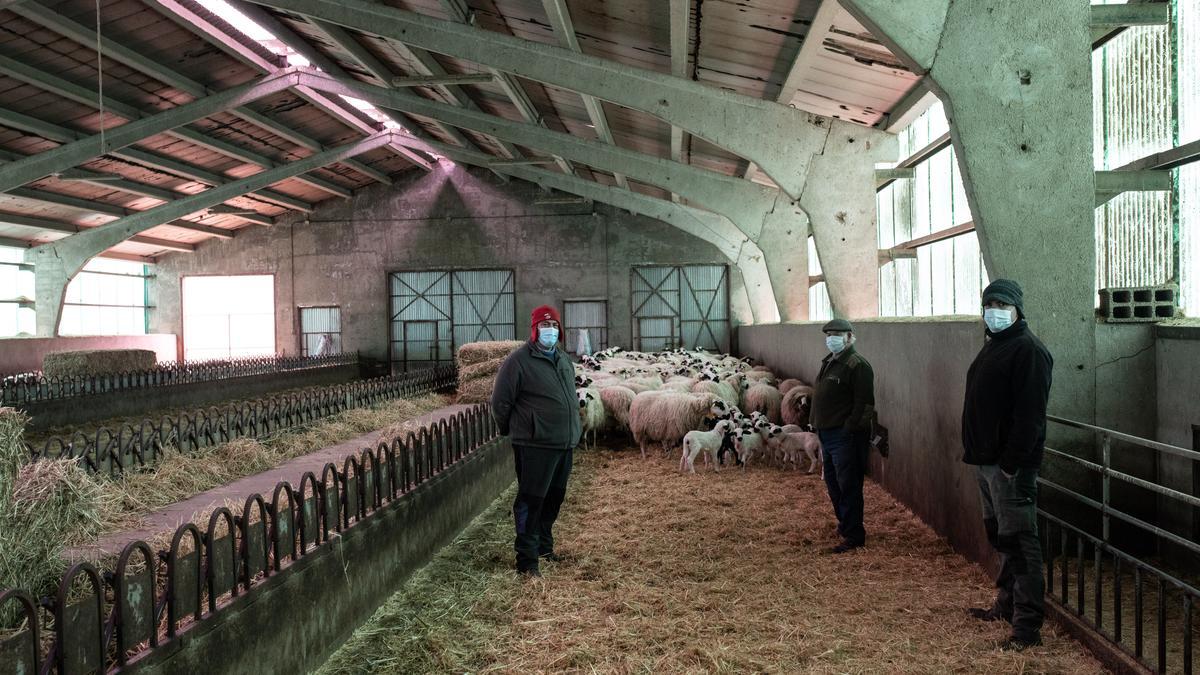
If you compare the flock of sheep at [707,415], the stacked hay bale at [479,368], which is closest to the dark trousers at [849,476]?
the flock of sheep at [707,415]

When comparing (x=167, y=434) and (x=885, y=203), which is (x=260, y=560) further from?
(x=885, y=203)

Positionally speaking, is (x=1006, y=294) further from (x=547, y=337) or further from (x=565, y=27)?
(x=565, y=27)

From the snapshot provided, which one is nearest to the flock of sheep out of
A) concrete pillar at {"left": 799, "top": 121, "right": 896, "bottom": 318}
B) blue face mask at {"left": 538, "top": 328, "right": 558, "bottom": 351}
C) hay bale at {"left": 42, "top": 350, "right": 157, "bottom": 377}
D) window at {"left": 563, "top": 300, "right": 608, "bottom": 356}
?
concrete pillar at {"left": 799, "top": 121, "right": 896, "bottom": 318}

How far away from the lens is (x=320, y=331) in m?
27.4

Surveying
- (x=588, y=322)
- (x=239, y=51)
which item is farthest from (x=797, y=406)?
(x=588, y=322)

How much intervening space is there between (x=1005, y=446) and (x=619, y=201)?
67.5ft

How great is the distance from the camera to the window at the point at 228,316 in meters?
27.8

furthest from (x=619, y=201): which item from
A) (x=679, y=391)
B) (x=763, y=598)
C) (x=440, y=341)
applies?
(x=763, y=598)

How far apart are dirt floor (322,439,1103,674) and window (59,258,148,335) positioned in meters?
23.0

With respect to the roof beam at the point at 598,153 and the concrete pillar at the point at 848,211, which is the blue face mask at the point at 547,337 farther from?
the roof beam at the point at 598,153

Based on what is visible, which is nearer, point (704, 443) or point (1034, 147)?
point (1034, 147)

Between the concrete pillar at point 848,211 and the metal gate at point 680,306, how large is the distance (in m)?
14.5

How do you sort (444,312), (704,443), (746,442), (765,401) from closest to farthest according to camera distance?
(746,442), (704,443), (765,401), (444,312)

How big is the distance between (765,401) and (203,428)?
290 inches
